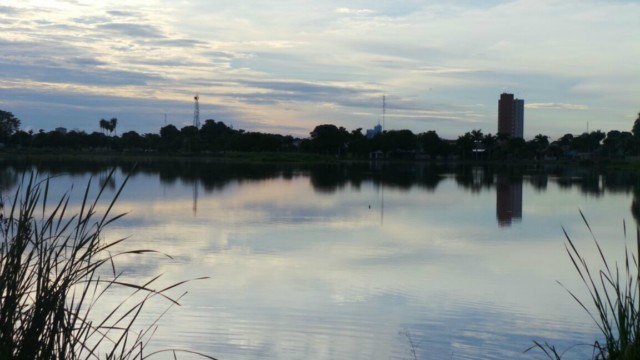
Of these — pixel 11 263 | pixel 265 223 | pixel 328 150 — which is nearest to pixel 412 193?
pixel 265 223

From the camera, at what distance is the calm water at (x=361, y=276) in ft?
27.9

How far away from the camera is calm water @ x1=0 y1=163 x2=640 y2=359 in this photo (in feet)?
27.9

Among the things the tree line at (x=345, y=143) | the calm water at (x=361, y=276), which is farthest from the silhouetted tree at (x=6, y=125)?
the tree line at (x=345, y=143)

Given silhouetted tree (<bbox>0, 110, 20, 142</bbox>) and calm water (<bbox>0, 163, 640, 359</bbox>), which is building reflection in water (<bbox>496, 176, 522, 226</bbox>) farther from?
silhouetted tree (<bbox>0, 110, 20, 142</bbox>)

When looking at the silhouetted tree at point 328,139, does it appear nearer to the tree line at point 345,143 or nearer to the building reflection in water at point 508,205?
the tree line at point 345,143

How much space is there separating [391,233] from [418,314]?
9.14m

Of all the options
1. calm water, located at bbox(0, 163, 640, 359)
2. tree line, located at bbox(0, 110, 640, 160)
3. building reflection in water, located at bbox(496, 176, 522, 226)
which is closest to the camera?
calm water, located at bbox(0, 163, 640, 359)

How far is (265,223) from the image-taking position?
20359 mm

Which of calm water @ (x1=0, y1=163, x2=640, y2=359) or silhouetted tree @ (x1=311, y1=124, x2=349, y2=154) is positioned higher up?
silhouetted tree @ (x1=311, y1=124, x2=349, y2=154)

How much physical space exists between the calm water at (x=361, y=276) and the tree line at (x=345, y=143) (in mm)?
80777

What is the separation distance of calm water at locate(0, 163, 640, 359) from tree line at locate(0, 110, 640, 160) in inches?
3180

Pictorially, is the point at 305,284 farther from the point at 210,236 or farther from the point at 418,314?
the point at 210,236

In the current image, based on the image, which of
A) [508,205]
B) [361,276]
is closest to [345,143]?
[508,205]

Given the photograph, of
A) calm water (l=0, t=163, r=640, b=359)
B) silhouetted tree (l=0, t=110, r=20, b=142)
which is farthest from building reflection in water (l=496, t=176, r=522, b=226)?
silhouetted tree (l=0, t=110, r=20, b=142)
